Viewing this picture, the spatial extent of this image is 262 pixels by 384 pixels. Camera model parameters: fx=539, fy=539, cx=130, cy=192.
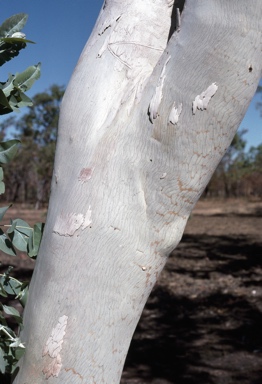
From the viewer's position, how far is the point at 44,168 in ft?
74.4

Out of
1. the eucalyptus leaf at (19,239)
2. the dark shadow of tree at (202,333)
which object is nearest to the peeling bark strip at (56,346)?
the eucalyptus leaf at (19,239)

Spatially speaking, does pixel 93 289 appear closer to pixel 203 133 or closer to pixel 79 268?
pixel 79 268

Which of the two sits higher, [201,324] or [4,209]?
[201,324]

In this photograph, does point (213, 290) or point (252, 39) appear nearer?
point (252, 39)

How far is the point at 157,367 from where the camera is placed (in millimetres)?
4457

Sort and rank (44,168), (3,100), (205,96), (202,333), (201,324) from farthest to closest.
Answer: (44,168), (201,324), (202,333), (3,100), (205,96)

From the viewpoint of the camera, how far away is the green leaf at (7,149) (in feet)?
3.77

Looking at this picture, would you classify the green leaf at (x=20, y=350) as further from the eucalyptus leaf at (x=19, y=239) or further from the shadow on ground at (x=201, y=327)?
the shadow on ground at (x=201, y=327)

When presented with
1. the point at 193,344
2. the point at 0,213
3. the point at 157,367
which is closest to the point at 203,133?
the point at 0,213

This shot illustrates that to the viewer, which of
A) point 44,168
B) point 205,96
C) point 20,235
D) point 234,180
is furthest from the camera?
point 234,180

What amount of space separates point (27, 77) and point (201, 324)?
4928mm

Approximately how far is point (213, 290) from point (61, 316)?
6.42 meters

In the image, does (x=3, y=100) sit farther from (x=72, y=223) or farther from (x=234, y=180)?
(x=234, y=180)

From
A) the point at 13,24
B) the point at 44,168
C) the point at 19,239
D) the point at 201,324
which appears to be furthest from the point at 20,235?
the point at 44,168
